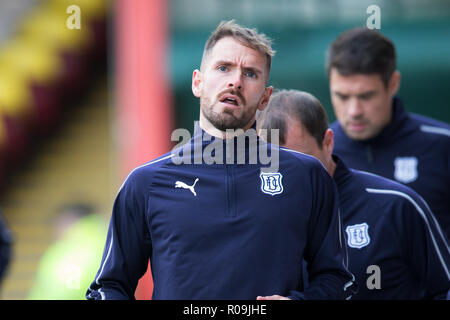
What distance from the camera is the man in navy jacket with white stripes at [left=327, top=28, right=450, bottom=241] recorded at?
356 centimetres

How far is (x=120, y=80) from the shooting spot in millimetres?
10148

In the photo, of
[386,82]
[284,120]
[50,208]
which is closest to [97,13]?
[50,208]

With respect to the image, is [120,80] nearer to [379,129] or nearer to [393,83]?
[393,83]

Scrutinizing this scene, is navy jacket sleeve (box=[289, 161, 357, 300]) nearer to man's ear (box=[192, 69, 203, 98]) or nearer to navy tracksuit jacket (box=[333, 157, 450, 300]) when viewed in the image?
man's ear (box=[192, 69, 203, 98])

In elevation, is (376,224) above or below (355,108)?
below

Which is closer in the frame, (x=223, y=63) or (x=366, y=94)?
(x=223, y=63)

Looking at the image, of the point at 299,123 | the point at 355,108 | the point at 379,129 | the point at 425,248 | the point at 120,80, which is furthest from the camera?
the point at 120,80

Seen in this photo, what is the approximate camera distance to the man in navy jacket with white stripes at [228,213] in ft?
7.16

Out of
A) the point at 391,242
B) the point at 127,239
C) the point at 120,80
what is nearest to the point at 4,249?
the point at 127,239

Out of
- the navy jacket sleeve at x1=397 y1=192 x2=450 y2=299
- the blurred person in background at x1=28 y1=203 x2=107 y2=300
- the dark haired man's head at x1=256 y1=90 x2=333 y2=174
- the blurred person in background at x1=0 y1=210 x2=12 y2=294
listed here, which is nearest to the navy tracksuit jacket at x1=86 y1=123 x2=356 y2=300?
the dark haired man's head at x1=256 y1=90 x2=333 y2=174

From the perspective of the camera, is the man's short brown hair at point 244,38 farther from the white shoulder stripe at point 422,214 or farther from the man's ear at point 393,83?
the man's ear at point 393,83

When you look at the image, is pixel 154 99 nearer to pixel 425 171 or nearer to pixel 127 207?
pixel 425 171

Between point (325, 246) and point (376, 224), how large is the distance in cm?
70

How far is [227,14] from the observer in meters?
8.98
